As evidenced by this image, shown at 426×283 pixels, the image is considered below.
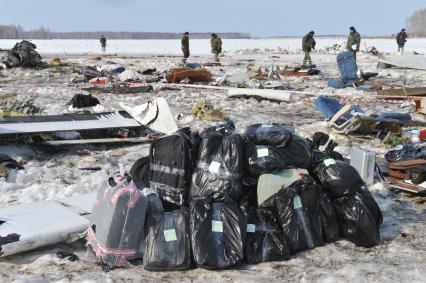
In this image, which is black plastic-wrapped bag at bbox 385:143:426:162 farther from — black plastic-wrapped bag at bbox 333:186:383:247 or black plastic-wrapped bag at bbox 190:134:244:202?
black plastic-wrapped bag at bbox 190:134:244:202

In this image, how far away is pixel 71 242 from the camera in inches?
166

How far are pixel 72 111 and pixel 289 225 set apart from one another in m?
6.72

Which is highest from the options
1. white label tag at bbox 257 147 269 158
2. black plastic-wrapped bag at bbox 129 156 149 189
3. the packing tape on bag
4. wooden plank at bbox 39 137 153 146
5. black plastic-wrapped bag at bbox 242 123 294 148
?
black plastic-wrapped bag at bbox 242 123 294 148

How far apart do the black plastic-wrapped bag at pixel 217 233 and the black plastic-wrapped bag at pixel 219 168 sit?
29 centimetres

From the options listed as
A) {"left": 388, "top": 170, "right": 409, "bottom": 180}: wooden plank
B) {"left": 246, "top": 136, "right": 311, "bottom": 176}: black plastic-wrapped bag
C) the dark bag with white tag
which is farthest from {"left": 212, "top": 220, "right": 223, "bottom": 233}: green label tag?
{"left": 388, "top": 170, "right": 409, "bottom": 180}: wooden plank

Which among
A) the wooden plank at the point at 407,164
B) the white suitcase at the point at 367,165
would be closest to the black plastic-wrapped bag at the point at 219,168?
the white suitcase at the point at 367,165

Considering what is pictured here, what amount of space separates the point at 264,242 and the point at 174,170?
106cm

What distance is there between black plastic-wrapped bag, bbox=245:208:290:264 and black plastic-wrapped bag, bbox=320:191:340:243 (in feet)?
1.43

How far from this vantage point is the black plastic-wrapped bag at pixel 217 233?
3.78 metres

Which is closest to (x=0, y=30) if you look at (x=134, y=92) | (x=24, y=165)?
(x=134, y=92)

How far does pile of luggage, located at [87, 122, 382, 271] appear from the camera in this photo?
383 cm

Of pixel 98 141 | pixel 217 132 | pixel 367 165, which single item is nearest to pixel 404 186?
pixel 367 165

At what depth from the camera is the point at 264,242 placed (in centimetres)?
398

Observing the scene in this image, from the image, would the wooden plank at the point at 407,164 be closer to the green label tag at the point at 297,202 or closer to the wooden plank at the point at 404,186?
the wooden plank at the point at 404,186
